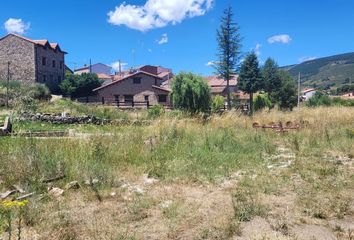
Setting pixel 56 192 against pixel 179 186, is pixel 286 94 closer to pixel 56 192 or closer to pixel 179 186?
pixel 179 186

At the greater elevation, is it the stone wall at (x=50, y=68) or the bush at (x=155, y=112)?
the stone wall at (x=50, y=68)

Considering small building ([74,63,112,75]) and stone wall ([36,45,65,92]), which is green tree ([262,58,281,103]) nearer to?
stone wall ([36,45,65,92])

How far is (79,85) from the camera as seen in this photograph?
5066cm

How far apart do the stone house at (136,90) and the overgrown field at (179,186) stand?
37669 mm

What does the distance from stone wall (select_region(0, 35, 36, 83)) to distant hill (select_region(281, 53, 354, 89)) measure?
95.4 meters

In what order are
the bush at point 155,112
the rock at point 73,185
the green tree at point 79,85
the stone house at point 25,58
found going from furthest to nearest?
1. the green tree at point 79,85
2. the stone house at point 25,58
3. the bush at point 155,112
4. the rock at point 73,185

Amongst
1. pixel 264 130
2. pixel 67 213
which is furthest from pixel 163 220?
pixel 264 130

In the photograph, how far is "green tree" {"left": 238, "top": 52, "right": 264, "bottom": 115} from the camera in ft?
153

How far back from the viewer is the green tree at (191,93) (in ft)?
92.0

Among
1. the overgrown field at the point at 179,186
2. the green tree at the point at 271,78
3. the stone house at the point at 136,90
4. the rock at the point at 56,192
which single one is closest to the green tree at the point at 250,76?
the green tree at the point at 271,78

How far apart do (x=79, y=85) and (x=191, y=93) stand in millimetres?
26782

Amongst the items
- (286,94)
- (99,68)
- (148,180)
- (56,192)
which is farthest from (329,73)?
(56,192)

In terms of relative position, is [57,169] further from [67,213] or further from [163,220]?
[163,220]

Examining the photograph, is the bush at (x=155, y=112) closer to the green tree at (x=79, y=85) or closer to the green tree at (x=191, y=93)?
the green tree at (x=191, y=93)
